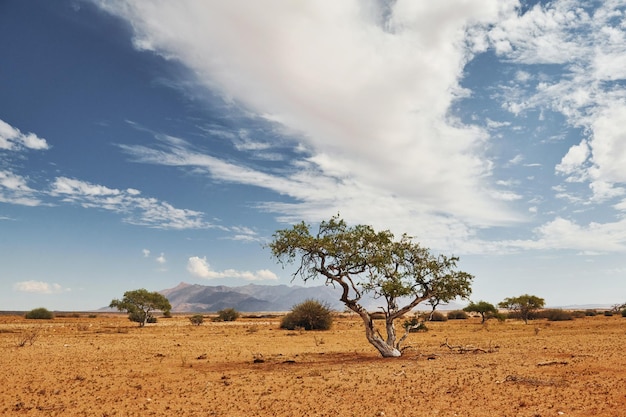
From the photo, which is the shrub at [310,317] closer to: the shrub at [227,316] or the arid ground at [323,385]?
the arid ground at [323,385]

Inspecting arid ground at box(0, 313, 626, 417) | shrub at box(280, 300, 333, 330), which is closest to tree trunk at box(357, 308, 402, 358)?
arid ground at box(0, 313, 626, 417)

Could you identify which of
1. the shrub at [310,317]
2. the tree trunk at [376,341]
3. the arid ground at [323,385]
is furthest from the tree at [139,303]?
the tree trunk at [376,341]

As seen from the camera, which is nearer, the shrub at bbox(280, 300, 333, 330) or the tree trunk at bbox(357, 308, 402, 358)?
the tree trunk at bbox(357, 308, 402, 358)

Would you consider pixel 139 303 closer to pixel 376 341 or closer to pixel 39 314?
pixel 39 314

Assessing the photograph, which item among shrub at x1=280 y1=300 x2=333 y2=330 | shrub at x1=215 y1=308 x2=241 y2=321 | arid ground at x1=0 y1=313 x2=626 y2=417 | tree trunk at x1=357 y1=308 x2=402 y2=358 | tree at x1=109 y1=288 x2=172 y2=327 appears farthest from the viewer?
shrub at x1=215 y1=308 x2=241 y2=321

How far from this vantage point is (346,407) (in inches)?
435

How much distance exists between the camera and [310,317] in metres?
49.0

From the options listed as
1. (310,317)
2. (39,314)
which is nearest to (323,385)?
(310,317)

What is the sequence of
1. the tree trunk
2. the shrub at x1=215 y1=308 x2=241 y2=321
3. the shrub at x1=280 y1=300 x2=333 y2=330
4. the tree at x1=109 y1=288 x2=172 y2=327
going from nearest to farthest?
the tree trunk < the shrub at x1=280 y1=300 x2=333 y2=330 < the tree at x1=109 y1=288 x2=172 y2=327 < the shrub at x1=215 y1=308 x2=241 y2=321

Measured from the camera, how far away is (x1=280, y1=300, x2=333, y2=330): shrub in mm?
49000

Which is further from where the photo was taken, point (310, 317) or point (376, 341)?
point (310, 317)

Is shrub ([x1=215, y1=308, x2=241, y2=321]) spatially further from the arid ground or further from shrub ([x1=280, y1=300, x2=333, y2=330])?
the arid ground

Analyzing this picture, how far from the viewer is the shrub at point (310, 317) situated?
49000 millimetres

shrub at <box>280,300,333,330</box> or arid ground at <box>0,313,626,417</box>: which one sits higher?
shrub at <box>280,300,333,330</box>
